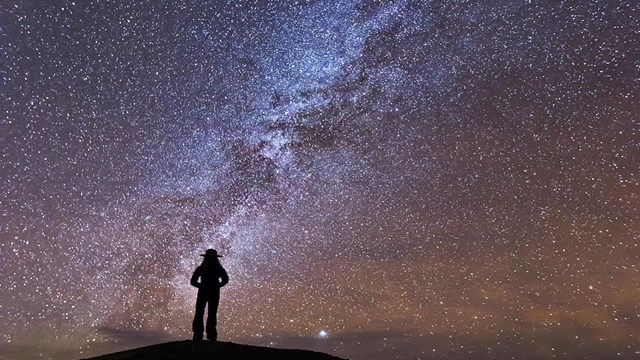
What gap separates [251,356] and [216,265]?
2489 mm

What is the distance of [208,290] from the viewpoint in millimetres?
13812

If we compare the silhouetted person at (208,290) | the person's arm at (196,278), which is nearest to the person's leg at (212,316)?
the silhouetted person at (208,290)

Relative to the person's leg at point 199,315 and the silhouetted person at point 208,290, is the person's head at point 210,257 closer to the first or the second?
the silhouetted person at point 208,290

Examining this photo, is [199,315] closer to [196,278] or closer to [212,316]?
[212,316]

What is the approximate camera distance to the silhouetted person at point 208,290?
13789mm

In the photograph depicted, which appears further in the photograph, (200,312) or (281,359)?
(200,312)

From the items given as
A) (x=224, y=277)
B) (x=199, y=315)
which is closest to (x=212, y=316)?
(x=199, y=315)

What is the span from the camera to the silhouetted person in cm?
1379

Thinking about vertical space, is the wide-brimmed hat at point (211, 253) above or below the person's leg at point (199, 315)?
above

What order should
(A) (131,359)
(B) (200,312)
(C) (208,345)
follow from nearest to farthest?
(A) (131,359) < (C) (208,345) < (B) (200,312)

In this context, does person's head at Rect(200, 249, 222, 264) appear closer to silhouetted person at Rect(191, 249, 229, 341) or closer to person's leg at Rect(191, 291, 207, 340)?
silhouetted person at Rect(191, 249, 229, 341)

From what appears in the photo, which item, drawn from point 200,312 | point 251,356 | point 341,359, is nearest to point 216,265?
point 200,312

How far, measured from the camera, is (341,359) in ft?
44.6

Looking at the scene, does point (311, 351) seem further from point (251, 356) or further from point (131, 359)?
point (131, 359)
